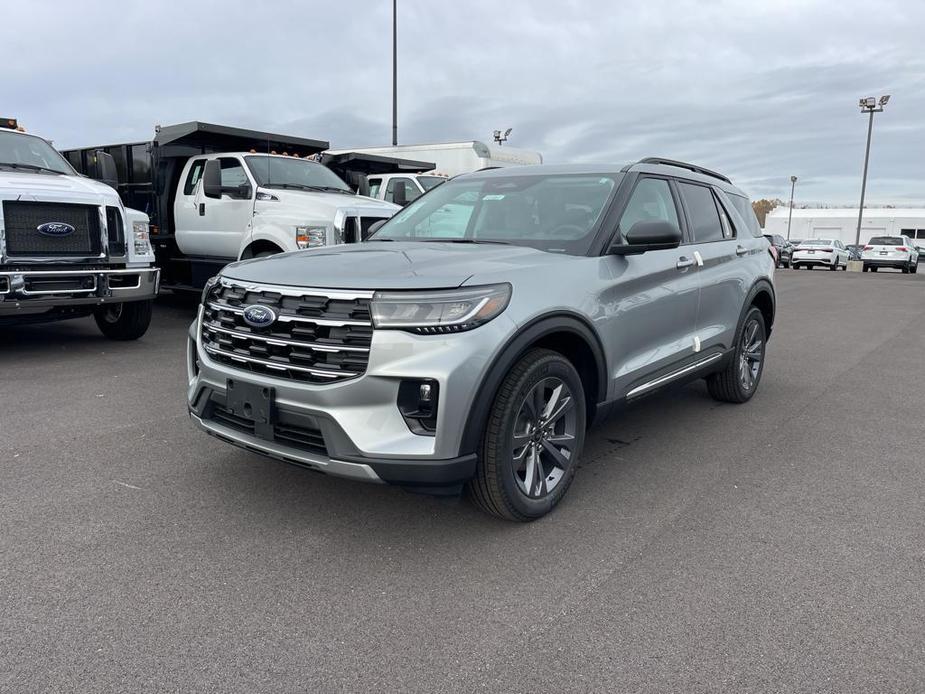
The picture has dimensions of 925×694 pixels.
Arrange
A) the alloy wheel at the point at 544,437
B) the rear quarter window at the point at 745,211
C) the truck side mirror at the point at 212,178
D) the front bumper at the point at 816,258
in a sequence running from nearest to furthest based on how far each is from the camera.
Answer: the alloy wheel at the point at 544,437
the rear quarter window at the point at 745,211
the truck side mirror at the point at 212,178
the front bumper at the point at 816,258

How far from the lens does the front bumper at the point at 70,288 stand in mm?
6289

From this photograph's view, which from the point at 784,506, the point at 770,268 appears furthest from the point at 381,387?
the point at 770,268

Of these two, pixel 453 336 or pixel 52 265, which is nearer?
pixel 453 336

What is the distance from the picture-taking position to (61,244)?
22.0 ft

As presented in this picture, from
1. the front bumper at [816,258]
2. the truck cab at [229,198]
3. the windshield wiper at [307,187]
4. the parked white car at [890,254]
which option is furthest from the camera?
the front bumper at [816,258]

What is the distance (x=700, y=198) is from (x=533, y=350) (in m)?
2.61

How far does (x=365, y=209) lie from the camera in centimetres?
851

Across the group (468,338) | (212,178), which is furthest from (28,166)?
(468,338)

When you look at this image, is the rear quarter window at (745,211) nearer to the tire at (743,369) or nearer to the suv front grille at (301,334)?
the tire at (743,369)

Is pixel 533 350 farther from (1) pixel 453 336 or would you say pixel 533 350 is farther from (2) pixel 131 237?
(2) pixel 131 237

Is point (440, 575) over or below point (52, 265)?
below

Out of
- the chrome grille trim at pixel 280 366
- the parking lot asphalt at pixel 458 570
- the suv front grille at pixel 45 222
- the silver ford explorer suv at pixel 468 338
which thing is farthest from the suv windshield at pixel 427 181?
the chrome grille trim at pixel 280 366

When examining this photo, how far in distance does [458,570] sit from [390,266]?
1.34 m

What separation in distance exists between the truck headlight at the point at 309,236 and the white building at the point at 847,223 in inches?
3096
